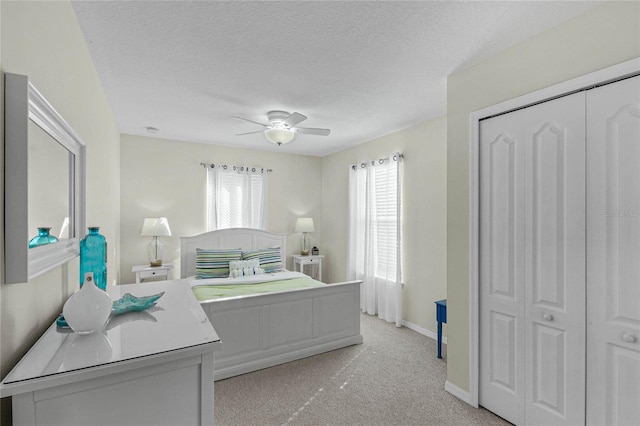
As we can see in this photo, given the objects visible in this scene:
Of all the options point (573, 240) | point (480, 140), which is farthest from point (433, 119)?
point (573, 240)

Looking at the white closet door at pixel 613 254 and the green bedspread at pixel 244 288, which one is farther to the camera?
the green bedspread at pixel 244 288

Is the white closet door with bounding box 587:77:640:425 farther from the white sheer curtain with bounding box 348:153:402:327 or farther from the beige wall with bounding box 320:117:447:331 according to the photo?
the white sheer curtain with bounding box 348:153:402:327

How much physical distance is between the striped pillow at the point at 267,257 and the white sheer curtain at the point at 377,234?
1160 millimetres

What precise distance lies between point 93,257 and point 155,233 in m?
2.83

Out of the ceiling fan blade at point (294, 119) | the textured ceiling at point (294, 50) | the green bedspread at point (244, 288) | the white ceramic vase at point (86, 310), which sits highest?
the textured ceiling at point (294, 50)

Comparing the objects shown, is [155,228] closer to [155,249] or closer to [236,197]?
[155,249]

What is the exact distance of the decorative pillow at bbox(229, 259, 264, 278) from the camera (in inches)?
168

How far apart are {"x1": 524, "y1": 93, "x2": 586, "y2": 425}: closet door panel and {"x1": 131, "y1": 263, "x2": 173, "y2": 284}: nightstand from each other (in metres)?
4.04

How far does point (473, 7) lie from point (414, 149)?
2.33 meters

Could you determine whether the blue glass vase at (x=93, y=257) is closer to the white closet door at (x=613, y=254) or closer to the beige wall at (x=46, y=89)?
the beige wall at (x=46, y=89)

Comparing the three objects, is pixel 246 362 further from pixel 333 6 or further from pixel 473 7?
pixel 473 7

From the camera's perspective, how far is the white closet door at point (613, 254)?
162cm

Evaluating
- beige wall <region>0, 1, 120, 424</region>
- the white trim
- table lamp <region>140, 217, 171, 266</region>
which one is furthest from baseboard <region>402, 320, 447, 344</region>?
beige wall <region>0, 1, 120, 424</region>

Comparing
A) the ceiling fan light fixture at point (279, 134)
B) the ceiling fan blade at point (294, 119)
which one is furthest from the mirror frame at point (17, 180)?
the ceiling fan light fixture at point (279, 134)
